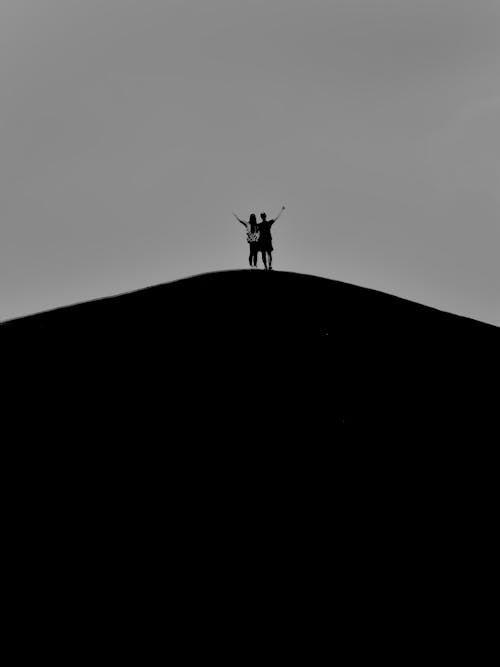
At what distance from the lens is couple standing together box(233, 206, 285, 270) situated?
16391mm

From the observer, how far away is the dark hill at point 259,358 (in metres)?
11.8

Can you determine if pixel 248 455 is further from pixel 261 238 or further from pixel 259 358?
pixel 261 238

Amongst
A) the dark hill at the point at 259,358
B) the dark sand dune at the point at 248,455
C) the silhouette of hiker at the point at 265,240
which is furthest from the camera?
the silhouette of hiker at the point at 265,240

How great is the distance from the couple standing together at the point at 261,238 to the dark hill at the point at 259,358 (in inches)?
59.8

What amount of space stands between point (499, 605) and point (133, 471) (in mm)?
4796

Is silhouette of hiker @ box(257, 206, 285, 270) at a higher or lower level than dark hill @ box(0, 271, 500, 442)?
higher

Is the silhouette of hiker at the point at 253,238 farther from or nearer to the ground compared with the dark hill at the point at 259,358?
farther from the ground

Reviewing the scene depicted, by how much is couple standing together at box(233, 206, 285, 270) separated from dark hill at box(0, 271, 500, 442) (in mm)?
1520

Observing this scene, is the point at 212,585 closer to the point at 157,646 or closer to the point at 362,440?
the point at 157,646

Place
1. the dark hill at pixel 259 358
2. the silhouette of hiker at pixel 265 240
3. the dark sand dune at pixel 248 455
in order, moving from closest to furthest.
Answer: the dark sand dune at pixel 248 455
the dark hill at pixel 259 358
the silhouette of hiker at pixel 265 240

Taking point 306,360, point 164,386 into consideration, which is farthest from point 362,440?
point 164,386

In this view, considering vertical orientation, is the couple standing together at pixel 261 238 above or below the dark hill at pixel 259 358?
above

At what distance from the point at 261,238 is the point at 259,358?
13.3 feet

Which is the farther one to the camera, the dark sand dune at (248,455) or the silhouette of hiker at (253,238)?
the silhouette of hiker at (253,238)
